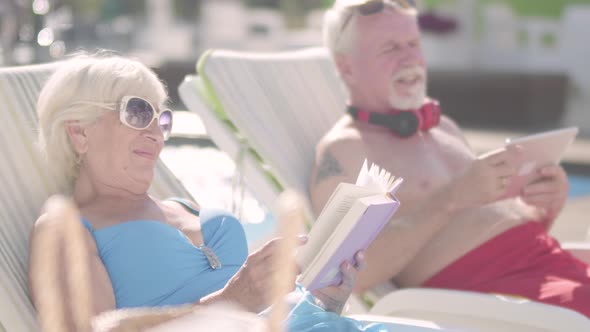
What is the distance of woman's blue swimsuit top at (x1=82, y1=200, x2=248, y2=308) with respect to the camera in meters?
2.46

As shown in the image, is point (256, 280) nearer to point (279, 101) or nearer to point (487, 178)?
point (487, 178)

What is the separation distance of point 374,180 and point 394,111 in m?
1.49

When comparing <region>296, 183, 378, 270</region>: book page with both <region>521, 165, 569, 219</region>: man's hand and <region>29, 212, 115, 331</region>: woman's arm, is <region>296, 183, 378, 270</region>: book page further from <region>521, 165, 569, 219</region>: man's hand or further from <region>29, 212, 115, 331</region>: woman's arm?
<region>521, 165, 569, 219</region>: man's hand

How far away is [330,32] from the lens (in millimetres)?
3877

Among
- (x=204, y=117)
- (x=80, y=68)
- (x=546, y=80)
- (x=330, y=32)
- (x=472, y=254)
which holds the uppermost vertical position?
(x=80, y=68)

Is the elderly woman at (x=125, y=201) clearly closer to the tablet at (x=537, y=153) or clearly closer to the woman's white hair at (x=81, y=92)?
the woman's white hair at (x=81, y=92)

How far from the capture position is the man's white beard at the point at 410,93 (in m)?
3.71

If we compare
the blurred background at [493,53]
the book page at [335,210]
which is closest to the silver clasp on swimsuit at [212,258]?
the book page at [335,210]

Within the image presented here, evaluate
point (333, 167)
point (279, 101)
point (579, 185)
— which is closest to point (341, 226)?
point (333, 167)

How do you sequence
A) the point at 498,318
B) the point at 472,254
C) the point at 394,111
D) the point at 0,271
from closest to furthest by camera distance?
the point at 0,271, the point at 498,318, the point at 472,254, the point at 394,111

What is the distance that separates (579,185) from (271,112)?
5.23m

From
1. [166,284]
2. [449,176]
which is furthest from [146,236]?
[449,176]

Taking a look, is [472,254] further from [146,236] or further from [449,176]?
[146,236]

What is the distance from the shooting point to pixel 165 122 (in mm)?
2676
